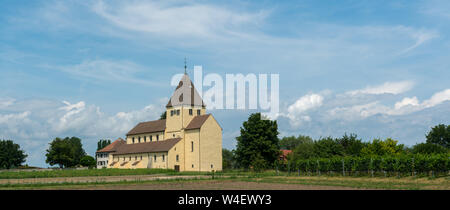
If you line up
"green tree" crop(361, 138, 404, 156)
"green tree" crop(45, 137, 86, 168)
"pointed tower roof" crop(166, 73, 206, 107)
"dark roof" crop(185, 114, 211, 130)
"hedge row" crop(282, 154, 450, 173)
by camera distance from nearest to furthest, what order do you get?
"hedge row" crop(282, 154, 450, 173) → "green tree" crop(361, 138, 404, 156) → "dark roof" crop(185, 114, 211, 130) → "pointed tower roof" crop(166, 73, 206, 107) → "green tree" crop(45, 137, 86, 168)

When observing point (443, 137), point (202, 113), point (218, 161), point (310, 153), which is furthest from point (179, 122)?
point (443, 137)

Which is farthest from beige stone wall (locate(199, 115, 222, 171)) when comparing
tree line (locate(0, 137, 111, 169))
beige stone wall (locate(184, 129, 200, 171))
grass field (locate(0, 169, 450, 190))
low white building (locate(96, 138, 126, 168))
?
tree line (locate(0, 137, 111, 169))

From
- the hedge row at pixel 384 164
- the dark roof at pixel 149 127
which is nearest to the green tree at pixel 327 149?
the hedge row at pixel 384 164

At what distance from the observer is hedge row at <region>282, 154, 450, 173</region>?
4003 cm

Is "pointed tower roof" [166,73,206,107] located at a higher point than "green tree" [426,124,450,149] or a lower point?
higher

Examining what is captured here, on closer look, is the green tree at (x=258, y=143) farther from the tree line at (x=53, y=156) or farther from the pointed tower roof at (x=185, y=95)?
the tree line at (x=53, y=156)

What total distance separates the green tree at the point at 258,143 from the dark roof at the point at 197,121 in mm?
7201

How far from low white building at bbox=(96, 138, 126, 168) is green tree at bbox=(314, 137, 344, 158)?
5135 cm

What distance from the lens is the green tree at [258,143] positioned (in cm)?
6929

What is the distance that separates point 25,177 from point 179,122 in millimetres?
30017

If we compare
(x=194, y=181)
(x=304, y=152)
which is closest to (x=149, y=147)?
(x=304, y=152)

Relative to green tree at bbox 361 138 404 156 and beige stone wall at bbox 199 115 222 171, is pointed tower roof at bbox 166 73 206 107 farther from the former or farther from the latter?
green tree at bbox 361 138 404 156

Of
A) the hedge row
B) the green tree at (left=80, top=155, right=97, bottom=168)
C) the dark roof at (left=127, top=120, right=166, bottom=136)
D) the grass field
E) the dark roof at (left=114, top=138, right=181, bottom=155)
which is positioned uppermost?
the dark roof at (left=127, top=120, right=166, bottom=136)

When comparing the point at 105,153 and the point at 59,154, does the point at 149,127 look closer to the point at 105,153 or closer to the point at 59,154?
the point at 105,153
